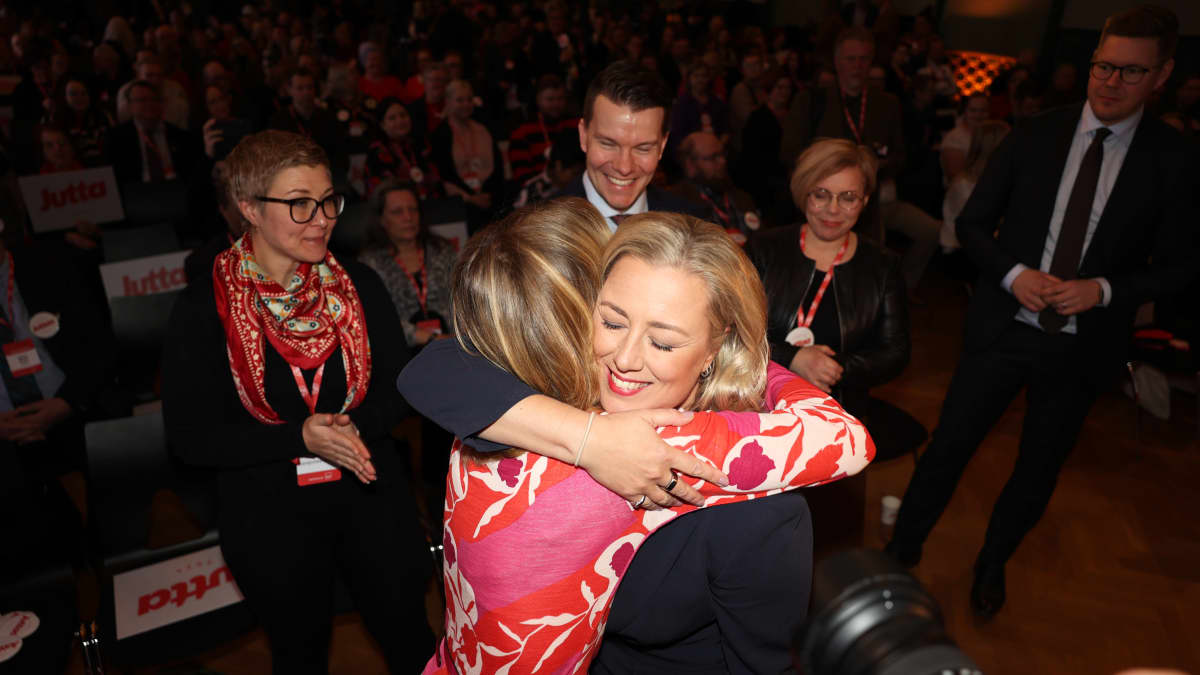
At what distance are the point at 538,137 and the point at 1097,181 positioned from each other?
13.6ft

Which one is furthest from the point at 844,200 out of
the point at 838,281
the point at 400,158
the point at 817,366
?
the point at 400,158

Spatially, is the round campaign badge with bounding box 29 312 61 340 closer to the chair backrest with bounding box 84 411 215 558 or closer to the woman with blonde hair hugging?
the chair backrest with bounding box 84 411 215 558

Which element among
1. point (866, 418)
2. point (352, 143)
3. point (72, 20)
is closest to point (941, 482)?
point (866, 418)

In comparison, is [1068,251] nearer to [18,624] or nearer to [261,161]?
[261,161]

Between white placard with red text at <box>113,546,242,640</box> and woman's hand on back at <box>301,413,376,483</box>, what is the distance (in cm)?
82

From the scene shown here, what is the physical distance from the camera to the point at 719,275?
1176 mm

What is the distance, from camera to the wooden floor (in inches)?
108

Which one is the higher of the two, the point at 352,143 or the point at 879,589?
the point at 879,589

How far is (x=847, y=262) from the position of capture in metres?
2.51

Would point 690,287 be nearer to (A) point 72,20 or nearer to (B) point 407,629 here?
(B) point 407,629

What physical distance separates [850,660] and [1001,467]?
3.79m

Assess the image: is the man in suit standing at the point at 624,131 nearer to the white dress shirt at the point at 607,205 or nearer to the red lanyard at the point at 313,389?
the white dress shirt at the point at 607,205

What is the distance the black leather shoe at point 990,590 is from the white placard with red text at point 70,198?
215 inches

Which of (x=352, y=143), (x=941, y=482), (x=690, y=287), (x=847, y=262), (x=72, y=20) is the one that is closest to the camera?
(x=690, y=287)
